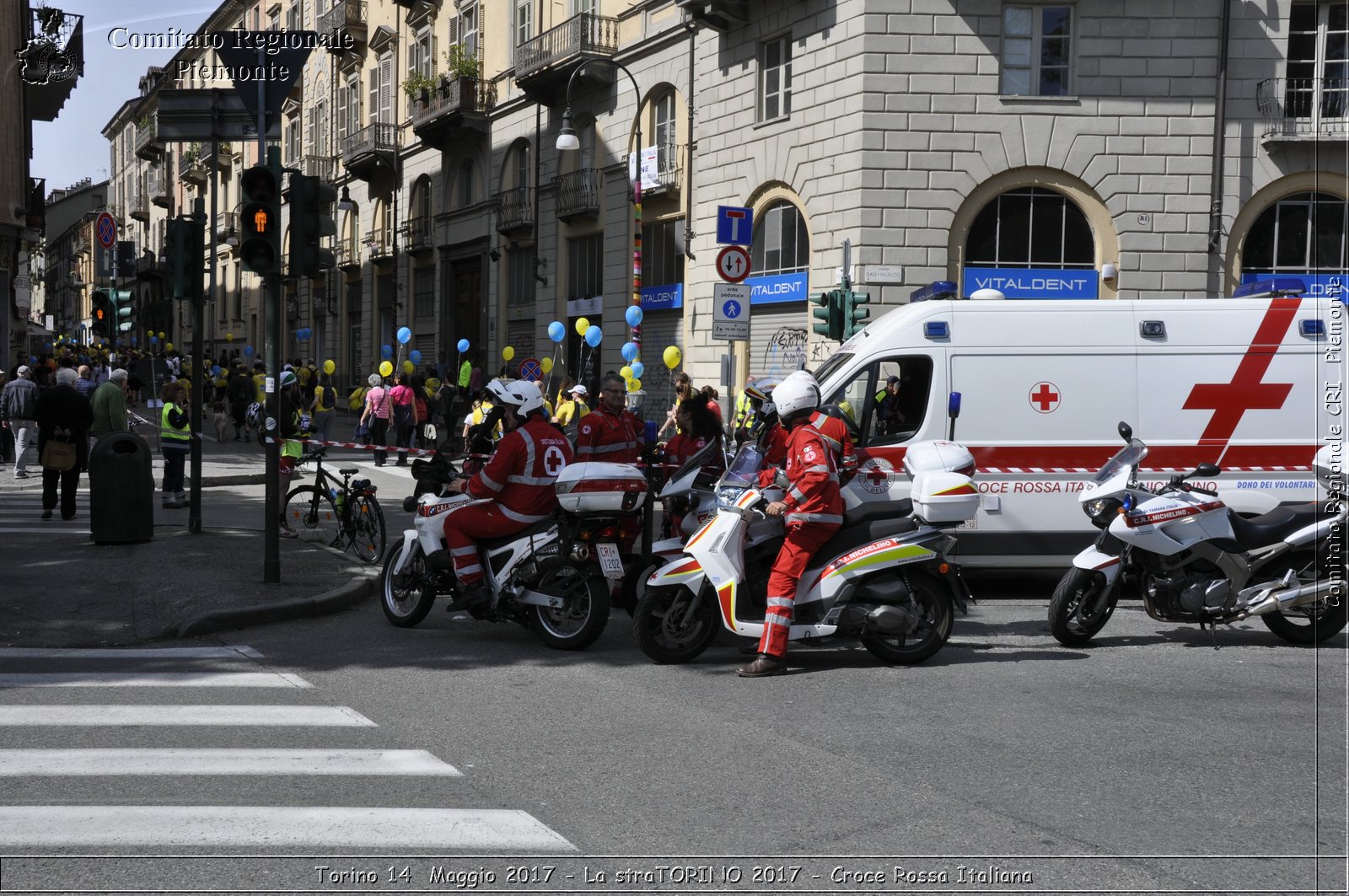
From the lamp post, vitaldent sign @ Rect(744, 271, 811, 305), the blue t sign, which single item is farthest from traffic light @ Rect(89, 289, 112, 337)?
the blue t sign

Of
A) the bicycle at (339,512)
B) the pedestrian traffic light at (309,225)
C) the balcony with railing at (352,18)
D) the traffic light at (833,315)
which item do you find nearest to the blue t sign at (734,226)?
the traffic light at (833,315)

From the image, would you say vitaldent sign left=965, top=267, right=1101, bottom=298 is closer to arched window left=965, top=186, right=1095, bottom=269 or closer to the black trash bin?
arched window left=965, top=186, right=1095, bottom=269

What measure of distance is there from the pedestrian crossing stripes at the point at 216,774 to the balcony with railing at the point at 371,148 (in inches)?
1509

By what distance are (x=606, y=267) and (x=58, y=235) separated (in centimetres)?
9407

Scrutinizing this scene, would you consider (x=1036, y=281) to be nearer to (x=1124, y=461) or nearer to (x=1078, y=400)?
(x=1078, y=400)

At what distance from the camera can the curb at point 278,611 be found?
8762 mm

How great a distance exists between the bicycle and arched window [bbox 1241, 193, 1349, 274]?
15.8 meters

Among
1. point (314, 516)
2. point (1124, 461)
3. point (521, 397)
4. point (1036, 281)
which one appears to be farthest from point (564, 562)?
point (1036, 281)

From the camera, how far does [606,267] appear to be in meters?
30.2

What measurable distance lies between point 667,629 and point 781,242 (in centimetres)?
1714

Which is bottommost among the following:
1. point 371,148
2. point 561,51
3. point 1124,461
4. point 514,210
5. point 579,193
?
point 1124,461

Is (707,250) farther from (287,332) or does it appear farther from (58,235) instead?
(58,235)

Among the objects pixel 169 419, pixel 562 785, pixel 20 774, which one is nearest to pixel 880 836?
pixel 562 785

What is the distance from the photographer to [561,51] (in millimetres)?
30859
